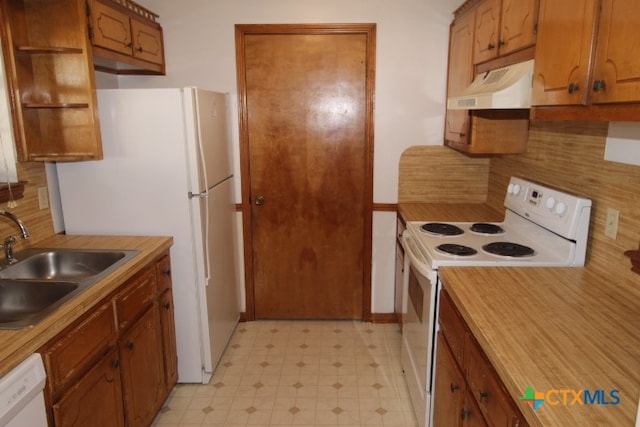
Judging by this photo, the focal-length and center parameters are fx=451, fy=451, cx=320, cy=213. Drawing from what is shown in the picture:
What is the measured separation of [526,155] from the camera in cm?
259

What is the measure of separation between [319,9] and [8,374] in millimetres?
2740

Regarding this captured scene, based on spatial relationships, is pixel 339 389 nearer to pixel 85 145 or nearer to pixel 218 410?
pixel 218 410

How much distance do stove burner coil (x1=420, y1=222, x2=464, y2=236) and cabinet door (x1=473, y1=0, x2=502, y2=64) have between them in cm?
90

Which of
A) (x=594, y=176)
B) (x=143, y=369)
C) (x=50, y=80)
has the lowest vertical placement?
(x=143, y=369)

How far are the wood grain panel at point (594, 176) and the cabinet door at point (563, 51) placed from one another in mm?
424

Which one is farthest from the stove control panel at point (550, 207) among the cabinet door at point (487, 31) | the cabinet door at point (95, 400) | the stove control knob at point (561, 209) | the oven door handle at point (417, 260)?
the cabinet door at point (95, 400)

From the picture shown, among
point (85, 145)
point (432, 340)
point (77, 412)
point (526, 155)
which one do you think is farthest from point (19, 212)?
point (526, 155)

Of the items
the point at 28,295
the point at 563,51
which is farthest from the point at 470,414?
the point at 28,295


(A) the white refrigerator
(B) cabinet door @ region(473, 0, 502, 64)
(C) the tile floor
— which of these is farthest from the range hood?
(C) the tile floor

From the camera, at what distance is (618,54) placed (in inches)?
47.4

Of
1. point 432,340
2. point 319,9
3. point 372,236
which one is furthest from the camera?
point 372,236

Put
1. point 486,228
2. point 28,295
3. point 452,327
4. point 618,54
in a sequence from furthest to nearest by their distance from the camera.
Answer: point 486,228 < point 28,295 < point 452,327 < point 618,54

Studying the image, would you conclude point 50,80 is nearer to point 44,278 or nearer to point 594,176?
point 44,278

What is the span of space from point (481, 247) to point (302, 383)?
54.2 inches
